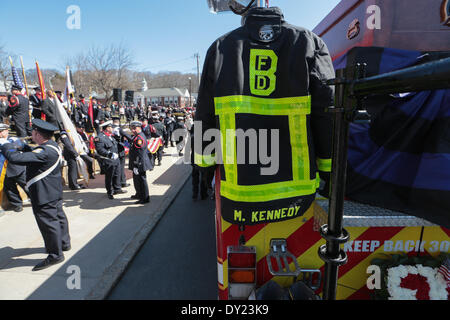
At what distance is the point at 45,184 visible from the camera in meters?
3.27

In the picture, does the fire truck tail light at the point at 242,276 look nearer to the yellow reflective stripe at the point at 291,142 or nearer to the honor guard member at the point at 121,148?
the yellow reflective stripe at the point at 291,142

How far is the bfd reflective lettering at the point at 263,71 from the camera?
1330mm

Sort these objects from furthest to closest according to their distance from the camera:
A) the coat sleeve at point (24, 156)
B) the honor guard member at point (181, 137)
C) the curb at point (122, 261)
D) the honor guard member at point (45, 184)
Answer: the honor guard member at point (181, 137) → the honor guard member at point (45, 184) → the coat sleeve at point (24, 156) → the curb at point (122, 261)

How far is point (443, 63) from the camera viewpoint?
0.51 meters

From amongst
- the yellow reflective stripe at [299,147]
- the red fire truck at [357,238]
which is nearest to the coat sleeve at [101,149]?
the red fire truck at [357,238]

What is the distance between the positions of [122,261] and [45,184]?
1546 millimetres

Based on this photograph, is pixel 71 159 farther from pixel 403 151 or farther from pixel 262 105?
pixel 403 151

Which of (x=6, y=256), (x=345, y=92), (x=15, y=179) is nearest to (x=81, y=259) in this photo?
(x=6, y=256)

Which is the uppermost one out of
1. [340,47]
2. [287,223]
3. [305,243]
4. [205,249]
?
[340,47]

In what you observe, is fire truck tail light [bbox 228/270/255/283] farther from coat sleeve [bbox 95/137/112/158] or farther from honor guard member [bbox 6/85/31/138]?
honor guard member [bbox 6/85/31/138]

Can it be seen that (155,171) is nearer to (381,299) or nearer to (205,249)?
(205,249)

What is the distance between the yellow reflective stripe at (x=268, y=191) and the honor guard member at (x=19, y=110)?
1135 cm

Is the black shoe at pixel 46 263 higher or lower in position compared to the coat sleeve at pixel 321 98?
lower

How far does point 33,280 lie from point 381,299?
393 centimetres
